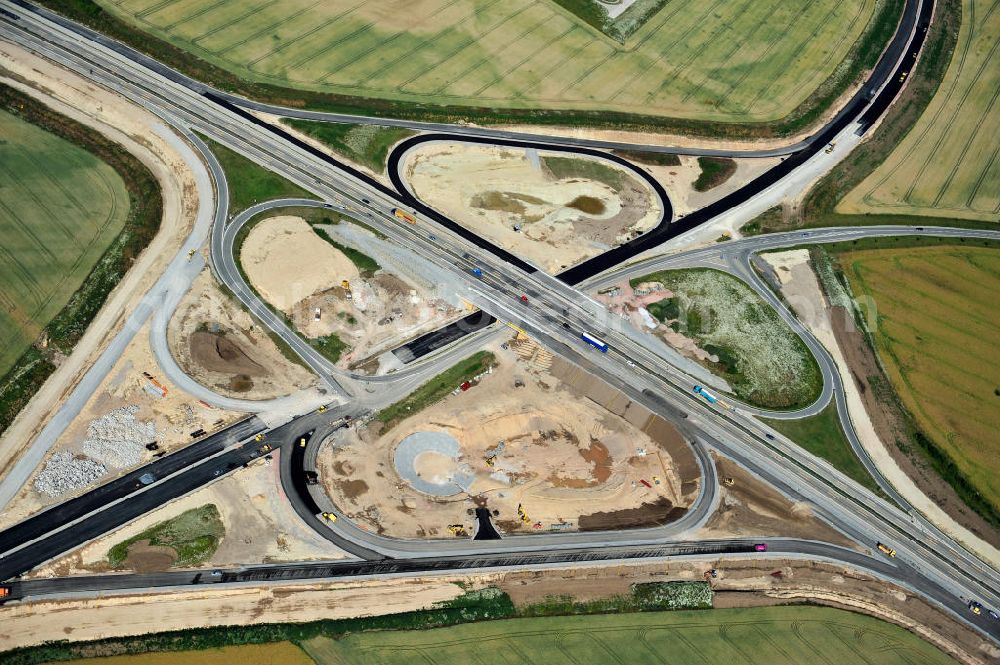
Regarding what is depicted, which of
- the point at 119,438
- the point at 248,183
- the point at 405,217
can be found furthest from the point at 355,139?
the point at 119,438

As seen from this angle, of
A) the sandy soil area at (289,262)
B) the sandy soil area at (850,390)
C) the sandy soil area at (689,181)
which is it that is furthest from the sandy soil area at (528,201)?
the sandy soil area at (850,390)

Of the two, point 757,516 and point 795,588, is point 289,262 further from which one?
point 795,588

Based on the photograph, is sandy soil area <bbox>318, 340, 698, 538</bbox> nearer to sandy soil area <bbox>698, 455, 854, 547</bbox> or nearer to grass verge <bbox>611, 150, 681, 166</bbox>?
sandy soil area <bbox>698, 455, 854, 547</bbox>

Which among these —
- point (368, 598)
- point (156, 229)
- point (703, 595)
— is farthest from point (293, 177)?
point (703, 595)

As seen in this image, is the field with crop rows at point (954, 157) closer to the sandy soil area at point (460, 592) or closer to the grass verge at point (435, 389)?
the sandy soil area at point (460, 592)

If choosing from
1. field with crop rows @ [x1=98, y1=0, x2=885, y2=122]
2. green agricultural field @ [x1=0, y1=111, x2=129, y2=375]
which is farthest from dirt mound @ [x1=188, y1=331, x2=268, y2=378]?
field with crop rows @ [x1=98, y1=0, x2=885, y2=122]
